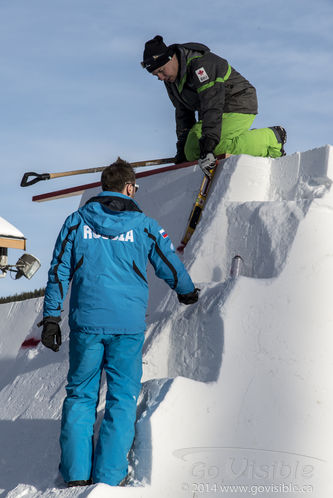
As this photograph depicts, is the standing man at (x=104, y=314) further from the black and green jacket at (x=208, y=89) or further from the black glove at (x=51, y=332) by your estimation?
the black and green jacket at (x=208, y=89)

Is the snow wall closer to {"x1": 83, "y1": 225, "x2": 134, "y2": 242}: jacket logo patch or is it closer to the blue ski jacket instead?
the blue ski jacket

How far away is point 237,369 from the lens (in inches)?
158

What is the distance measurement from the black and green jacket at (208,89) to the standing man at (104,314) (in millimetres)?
→ 1621

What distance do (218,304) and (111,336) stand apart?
0.73 m

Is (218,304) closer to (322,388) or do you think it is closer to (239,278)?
(239,278)

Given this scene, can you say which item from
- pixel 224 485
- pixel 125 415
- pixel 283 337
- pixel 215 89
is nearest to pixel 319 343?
pixel 283 337

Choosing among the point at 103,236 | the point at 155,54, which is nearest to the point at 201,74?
the point at 155,54

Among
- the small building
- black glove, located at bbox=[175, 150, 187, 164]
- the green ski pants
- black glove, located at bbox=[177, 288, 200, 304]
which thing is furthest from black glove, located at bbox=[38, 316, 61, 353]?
the small building

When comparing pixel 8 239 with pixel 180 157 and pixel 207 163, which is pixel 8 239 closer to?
pixel 180 157

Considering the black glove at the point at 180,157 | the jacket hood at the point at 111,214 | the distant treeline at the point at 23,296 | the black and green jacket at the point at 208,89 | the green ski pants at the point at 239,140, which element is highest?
the black and green jacket at the point at 208,89

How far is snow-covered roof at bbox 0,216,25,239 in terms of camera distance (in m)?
8.73

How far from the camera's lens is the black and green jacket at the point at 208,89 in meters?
5.50

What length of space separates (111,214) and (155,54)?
7.11 feet

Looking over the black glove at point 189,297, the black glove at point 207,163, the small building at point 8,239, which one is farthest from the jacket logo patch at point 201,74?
the small building at point 8,239
